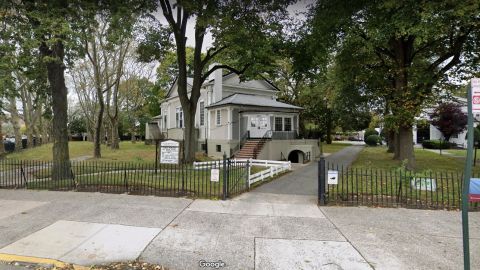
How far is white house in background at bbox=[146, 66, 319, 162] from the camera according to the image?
910 inches

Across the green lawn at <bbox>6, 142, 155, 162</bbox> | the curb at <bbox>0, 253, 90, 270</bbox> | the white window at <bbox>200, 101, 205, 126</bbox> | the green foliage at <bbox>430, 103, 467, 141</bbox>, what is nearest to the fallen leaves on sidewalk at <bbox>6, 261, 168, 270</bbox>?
the curb at <bbox>0, 253, 90, 270</bbox>

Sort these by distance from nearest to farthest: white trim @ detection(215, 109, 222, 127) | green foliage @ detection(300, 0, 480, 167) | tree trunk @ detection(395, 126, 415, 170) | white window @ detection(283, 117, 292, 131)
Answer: green foliage @ detection(300, 0, 480, 167) → tree trunk @ detection(395, 126, 415, 170) → white trim @ detection(215, 109, 222, 127) → white window @ detection(283, 117, 292, 131)

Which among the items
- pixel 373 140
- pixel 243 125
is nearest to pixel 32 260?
pixel 243 125

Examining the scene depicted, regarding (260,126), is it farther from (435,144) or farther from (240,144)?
(435,144)

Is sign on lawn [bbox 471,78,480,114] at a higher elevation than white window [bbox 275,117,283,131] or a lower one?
lower

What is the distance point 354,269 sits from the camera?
15.7 feet

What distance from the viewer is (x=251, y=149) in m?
21.9

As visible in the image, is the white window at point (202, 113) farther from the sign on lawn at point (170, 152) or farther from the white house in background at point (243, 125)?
the sign on lawn at point (170, 152)

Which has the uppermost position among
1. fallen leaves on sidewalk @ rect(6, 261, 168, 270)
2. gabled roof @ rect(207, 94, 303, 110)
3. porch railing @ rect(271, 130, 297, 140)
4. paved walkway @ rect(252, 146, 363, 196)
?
gabled roof @ rect(207, 94, 303, 110)

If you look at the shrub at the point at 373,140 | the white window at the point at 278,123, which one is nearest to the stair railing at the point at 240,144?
the white window at the point at 278,123

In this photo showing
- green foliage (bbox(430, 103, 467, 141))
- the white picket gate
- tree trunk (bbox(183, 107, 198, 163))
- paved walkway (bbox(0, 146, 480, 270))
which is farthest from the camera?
green foliage (bbox(430, 103, 467, 141))

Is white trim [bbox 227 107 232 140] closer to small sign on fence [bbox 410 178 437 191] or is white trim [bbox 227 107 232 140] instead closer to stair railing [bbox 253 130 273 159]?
stair railing [bbox 253 130 273 159]

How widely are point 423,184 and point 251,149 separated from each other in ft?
43.4

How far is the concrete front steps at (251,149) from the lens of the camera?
21359mm
